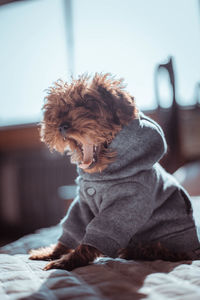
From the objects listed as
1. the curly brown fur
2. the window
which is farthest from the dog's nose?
the window

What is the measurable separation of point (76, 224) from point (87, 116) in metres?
0.33

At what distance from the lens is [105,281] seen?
0.52m

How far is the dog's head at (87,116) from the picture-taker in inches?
26.6

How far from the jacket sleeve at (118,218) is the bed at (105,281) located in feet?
0.16

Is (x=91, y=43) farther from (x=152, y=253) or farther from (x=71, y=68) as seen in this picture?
(x=152, y=253)

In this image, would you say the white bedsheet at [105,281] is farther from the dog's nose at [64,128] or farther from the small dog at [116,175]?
the dog's nose at [64,128]

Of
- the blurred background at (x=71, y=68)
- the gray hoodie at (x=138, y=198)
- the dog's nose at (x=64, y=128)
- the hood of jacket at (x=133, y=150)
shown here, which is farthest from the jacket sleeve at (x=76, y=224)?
the blurred background at (x=71, y=68)

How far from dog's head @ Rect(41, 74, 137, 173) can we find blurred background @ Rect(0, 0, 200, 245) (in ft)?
3.15

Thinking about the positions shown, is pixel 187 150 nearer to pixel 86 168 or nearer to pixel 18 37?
pixel 86 168

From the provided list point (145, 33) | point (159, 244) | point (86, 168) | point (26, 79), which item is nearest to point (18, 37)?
point (26, 79)

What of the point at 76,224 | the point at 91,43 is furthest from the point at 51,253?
the point at 91,43

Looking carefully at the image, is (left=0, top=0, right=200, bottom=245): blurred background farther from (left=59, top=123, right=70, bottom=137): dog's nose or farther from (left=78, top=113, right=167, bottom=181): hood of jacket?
(left=59, top=123, right=70, bottom=137): dog's nose

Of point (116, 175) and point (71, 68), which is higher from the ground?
point (71, 68)

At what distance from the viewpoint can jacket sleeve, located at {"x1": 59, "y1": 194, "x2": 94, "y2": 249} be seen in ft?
2.64
